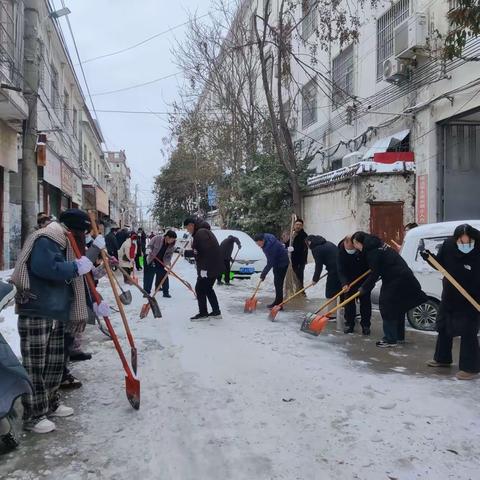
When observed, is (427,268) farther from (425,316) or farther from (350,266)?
(350,266)

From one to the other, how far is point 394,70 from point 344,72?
16.6 feet

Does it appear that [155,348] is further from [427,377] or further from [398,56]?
[398,56]

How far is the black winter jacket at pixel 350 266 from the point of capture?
7699 millimetres

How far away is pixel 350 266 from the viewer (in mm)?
7758

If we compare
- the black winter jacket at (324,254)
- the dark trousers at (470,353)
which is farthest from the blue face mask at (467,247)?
the black winter jacket at (324,254)

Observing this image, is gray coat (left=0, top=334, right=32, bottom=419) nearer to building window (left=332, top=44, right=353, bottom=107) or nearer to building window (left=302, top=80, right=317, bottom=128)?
building window (left=332, top=44, right=353, bottom=107)

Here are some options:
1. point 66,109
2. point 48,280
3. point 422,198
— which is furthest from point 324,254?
point 66,109

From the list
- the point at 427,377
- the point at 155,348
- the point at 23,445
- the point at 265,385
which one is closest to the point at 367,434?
the point at 265,385

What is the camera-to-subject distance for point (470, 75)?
42.1 feet

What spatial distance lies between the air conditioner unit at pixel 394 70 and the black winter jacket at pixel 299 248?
6910 millimetres

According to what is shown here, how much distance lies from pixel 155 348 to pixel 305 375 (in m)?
2.10

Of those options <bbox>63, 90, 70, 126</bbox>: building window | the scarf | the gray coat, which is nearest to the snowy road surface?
the gray coat

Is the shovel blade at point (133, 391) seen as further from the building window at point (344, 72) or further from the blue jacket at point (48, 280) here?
the building window at point (344, 72)

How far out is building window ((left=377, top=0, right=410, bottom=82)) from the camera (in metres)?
15.6
